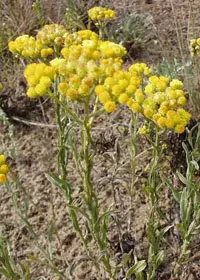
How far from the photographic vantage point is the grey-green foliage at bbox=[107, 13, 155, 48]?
10.3 feet

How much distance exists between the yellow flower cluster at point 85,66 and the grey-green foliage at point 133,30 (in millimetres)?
1752

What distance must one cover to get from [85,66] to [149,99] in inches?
8.3

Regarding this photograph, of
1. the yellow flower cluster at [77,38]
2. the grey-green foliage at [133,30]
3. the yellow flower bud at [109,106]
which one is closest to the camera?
the yellow flower bud at [109,106]

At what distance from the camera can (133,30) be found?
10.4 feet

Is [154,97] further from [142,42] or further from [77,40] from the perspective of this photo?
[142,42]

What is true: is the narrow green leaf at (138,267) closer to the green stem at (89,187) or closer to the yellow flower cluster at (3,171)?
the green stem at (89,187)

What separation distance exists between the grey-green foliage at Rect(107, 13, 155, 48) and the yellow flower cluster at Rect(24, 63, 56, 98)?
1.81 m

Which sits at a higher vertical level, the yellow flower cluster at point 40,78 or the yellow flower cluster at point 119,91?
the yellow flower cluster at point 40,78

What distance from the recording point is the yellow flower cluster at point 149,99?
4.11ft

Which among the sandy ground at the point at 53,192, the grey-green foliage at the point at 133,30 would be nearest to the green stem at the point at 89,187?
the sandy ground at the point at 53,192

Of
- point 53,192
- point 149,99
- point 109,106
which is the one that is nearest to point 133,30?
point 53,192

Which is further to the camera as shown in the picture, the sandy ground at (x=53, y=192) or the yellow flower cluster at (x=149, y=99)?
the sandy ground at (x=53, y=192)

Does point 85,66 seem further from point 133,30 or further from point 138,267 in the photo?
point 133,30

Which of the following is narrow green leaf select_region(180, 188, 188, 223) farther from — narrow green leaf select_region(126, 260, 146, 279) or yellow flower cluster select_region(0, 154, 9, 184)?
yellow flower cluster select_region(0, 154, 9, 184)
